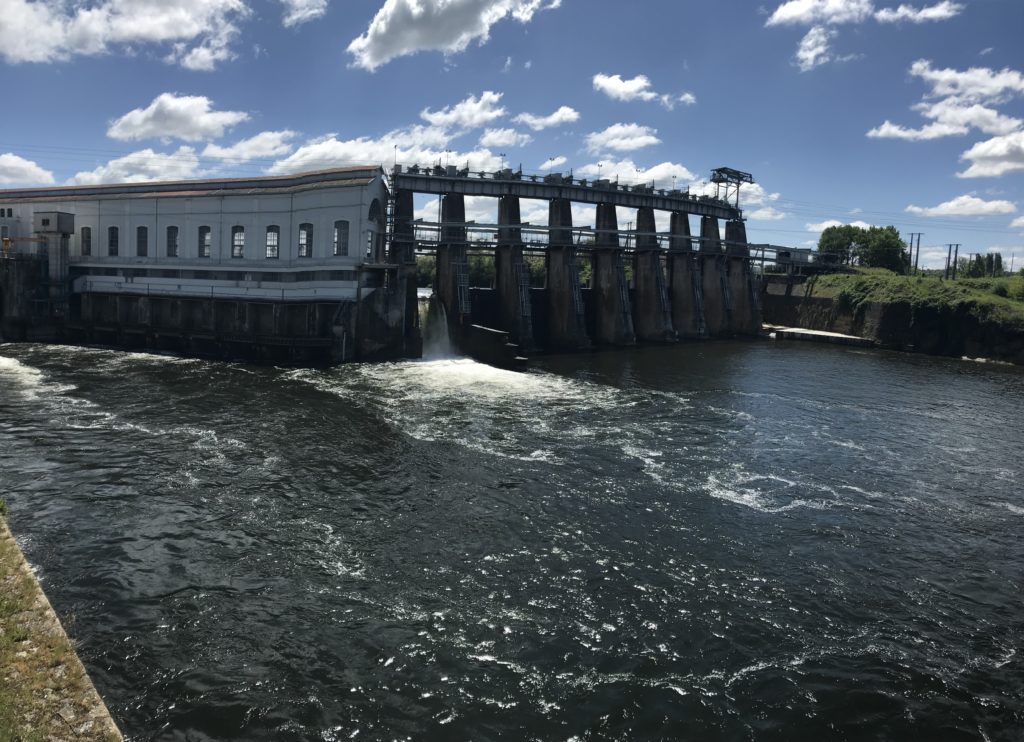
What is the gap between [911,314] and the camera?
198 feet

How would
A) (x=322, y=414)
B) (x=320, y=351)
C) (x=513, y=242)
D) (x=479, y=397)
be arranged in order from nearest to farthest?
(x=322, y=414) < (x=479, y=397) < (x=320, y=351) < (x=513, y=242)

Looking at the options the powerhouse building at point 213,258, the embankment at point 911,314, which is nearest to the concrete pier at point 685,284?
the embankment at point 911,314

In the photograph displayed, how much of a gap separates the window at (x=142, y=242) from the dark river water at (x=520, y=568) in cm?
2521

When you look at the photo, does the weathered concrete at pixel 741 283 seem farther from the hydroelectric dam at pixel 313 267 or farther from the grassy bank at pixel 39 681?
the grassy bank at pixel 39 681

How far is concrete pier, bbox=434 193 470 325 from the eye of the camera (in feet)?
148

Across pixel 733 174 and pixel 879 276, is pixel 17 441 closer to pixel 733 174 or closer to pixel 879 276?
pixel 733 174

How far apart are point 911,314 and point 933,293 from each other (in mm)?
2661

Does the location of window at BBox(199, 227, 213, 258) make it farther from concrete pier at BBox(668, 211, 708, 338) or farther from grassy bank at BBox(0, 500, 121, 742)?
grassy bank at BBox(0, 500, 121, 742)

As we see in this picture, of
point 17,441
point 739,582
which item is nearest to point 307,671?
point 739,582

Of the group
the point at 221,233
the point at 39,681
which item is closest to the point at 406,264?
the point at 221,233

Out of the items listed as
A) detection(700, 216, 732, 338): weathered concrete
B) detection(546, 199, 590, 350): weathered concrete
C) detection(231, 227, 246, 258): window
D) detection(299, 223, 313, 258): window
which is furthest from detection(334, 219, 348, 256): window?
detection(700, 216, 732, 338): weathered concrete

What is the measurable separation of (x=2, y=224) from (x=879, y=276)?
3234 inches

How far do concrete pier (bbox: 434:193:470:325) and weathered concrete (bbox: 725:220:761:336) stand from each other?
33.2 meters

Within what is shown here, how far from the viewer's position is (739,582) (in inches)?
549
